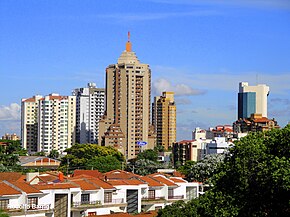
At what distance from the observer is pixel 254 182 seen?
27.6 metres

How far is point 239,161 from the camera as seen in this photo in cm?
2806

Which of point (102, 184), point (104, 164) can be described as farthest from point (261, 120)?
point (102, 184)

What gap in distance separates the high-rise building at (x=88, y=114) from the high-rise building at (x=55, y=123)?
363 cm

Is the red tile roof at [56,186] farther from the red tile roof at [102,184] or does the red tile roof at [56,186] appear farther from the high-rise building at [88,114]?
the high-rise building at [88,114]

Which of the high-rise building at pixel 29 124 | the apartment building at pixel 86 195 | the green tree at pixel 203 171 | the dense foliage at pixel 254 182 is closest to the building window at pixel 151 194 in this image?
the apartment building at pixel 86 195

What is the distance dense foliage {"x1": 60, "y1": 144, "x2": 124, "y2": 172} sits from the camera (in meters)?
86.1

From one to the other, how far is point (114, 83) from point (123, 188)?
8862cm

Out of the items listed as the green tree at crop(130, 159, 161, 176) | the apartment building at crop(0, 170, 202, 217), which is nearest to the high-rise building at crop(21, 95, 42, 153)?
the green tree at crop(130, 159, 161, 176)

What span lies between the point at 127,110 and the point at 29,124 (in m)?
39.8

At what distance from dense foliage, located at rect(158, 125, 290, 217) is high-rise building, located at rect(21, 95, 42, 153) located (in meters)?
136

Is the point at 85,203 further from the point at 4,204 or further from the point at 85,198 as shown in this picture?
the point at 4,204

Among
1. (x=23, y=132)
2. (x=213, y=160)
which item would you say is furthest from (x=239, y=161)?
(x=23, y=132)

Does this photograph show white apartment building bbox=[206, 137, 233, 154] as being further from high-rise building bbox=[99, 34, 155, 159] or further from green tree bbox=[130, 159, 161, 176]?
green tree bbox=[130, 159, 161, 176]

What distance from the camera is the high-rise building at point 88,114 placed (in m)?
161
